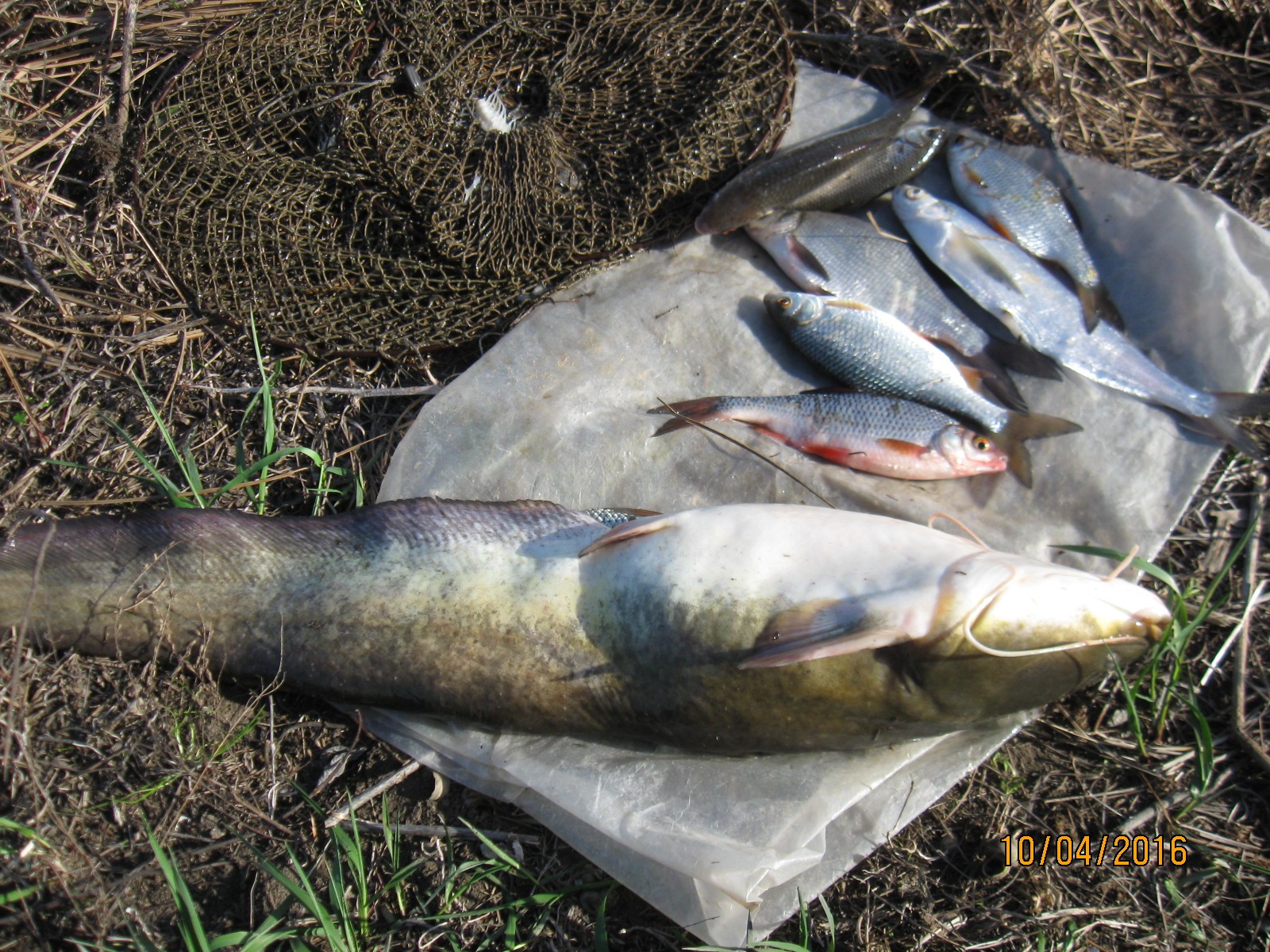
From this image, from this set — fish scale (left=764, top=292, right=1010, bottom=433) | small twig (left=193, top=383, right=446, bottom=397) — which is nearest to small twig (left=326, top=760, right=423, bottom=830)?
small twig (left=193, top=383, right=446, bottom=397)

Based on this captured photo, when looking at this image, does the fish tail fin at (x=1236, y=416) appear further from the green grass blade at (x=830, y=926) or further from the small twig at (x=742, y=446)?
the green grass blade at (x=830, y=926)

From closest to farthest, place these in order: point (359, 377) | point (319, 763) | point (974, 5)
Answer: point (319, 763)
point (359, 377)
point (974, 5)

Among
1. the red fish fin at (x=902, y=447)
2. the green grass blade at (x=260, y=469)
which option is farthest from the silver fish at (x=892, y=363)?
the green grass blade at (x=260, y=469)

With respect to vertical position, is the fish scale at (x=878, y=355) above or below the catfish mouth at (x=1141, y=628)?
above

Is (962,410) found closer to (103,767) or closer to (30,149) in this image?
(103,767)

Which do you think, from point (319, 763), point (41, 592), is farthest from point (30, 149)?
point (319, 763)

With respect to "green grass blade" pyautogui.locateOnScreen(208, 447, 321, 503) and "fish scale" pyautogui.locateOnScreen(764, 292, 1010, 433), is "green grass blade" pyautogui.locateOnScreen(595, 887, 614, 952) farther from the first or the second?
"fish scale" pyautogui.locateOnScreen(764, 292, 1010, 433)
